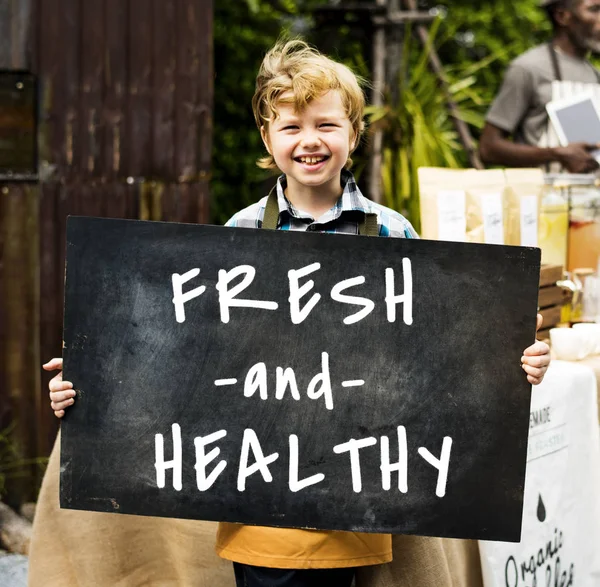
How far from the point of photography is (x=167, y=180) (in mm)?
4129

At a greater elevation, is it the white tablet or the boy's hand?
the white tablet

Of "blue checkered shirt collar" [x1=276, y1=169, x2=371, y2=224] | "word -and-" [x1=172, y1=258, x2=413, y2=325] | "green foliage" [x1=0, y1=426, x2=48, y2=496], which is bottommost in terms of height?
"green foliage" [x1=0, y1=426, x2=48, y2=496]

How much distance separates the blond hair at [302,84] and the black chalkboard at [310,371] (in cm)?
29

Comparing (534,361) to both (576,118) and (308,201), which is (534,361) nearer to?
(308,201)

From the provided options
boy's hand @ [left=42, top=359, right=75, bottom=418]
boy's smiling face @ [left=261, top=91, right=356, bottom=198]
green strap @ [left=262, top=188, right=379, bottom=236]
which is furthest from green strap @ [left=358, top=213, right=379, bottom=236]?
boy's hand @ [left=42, top=359, right=75, bottom=418]

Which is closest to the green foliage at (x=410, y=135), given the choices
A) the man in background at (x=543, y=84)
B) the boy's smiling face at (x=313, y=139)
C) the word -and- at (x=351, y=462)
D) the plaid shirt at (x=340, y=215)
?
the man in background at (x=543, y=84)

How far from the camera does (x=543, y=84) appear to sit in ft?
13.6

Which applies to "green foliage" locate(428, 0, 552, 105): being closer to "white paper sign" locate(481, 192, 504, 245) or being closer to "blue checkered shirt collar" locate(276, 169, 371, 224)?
"white paper sign" locate(481, 192, 504, 245)

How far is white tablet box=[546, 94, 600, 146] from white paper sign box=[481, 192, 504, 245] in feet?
2.62

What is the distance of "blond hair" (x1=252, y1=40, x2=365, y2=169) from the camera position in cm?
207

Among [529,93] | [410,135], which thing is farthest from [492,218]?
[410,135]

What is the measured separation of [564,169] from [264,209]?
2.01m

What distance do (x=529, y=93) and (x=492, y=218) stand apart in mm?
1138

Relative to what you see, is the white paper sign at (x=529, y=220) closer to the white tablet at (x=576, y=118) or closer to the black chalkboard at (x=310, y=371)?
the white tablet at (x=576, y=118)
